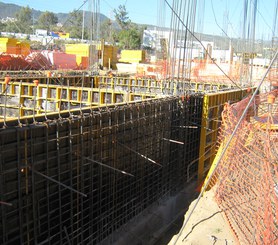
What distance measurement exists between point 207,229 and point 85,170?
2.76 m

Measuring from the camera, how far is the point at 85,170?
18.9 feet

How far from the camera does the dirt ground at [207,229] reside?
20.1ft

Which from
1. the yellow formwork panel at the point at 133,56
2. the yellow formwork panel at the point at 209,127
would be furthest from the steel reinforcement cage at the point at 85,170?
the yellow formwork panel at the point at 133,56

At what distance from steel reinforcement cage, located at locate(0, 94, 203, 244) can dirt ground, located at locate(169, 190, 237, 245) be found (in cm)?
121

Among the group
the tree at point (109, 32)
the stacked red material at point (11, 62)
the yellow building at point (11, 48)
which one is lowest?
the stacked red material at point (11, 62)

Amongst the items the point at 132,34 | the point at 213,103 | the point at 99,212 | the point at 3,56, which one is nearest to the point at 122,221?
the point at 99,212

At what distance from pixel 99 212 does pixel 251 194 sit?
2.90 meters

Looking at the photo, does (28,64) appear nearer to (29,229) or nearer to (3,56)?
(3,56)

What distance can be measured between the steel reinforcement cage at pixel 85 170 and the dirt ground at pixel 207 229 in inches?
47.8

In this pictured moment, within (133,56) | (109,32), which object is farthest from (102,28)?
(133,56)

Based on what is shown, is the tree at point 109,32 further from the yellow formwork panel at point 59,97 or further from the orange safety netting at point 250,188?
the orange safety netting at point 250,188

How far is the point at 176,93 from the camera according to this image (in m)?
9.41

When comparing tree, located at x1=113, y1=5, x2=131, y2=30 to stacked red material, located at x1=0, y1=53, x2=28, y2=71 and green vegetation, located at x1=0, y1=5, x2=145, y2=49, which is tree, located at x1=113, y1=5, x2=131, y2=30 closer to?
green vegetation, located at x1=0, y1=5, x2=145, y2=49

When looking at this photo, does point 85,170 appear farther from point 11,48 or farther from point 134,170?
point 11,48
